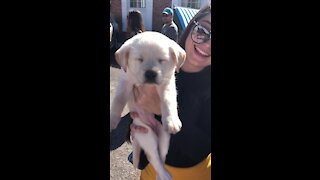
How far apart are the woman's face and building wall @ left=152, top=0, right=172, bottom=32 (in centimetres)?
12

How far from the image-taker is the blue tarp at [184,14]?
4.14ft

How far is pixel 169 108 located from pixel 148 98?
8 cm

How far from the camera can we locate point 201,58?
126 cm

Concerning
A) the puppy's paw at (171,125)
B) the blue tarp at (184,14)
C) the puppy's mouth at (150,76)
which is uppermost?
the blue tarp at (184,14)

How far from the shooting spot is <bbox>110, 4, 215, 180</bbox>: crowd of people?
124 centimetres

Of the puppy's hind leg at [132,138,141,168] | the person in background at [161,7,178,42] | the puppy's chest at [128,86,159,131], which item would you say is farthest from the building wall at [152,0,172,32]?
the puppy's hind leg at [132,138,141,168]

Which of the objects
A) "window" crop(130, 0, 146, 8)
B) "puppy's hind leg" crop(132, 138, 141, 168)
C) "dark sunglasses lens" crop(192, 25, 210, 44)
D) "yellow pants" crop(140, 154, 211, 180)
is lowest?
"yellow pants" crop(140, 154, 211, 180)

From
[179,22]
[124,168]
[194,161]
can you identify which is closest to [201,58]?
[179,22]

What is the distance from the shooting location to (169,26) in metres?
1.23

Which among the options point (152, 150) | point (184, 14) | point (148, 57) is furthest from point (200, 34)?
point (152, 150)

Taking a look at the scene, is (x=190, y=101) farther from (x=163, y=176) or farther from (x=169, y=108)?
(x=163, y=176)

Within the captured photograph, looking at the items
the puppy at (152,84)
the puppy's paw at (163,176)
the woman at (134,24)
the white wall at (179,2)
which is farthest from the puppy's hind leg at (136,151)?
the white wall at (179,2)

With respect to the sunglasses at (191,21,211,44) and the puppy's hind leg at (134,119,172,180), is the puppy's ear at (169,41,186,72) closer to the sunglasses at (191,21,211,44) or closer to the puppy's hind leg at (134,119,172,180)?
the sunglasses at (191,21,211,44)

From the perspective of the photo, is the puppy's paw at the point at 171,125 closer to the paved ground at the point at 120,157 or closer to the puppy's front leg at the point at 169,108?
the puppy's front leg at the point at 169,108
